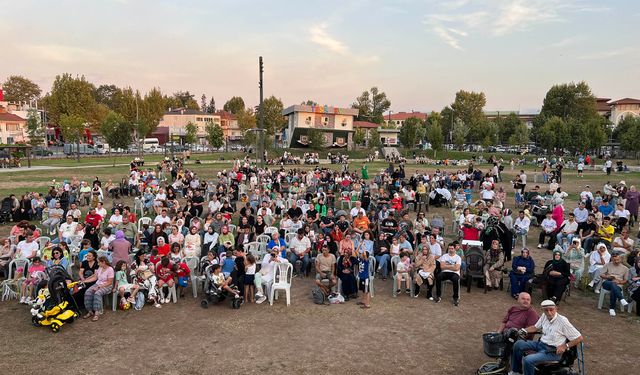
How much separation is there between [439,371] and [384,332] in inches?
52.9

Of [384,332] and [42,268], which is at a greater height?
[42,268]

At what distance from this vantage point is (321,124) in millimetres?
62312

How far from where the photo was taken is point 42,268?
798cm

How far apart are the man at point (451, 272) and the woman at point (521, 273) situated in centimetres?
111

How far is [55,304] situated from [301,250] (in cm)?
502

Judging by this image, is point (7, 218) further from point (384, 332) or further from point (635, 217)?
point (635, 217)

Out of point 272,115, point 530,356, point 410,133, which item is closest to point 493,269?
point 530,356

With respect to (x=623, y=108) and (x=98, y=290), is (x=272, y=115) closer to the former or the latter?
(x=98, y=290)

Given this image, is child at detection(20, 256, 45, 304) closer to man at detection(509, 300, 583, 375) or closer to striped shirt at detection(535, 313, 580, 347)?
man at detection(509, 300, 583, 375)

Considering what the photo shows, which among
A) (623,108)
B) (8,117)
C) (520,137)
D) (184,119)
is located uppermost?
(623,108)

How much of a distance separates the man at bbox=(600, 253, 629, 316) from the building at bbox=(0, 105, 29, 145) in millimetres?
73914

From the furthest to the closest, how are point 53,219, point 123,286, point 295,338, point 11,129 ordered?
point 11,129
point 53,219
point 123,286
point 295,338

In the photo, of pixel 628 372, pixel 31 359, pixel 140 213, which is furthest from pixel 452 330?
pixel 140 213

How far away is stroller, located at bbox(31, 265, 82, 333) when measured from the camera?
6.90 m
